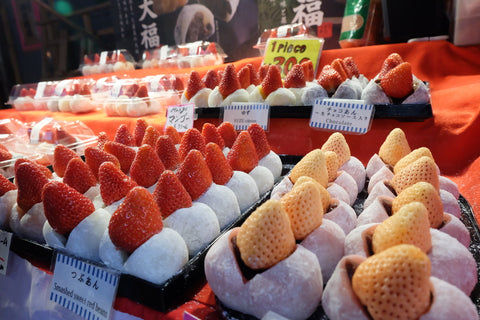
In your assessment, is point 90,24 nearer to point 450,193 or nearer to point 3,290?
point 3,290

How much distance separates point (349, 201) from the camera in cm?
93

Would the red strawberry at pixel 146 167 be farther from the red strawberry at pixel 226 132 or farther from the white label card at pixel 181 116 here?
the white label card at pixel 181 116

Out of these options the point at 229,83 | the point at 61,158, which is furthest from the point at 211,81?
the point at 61,158

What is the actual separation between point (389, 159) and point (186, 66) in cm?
277

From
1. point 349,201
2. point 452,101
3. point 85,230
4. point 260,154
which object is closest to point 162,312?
point 85,230

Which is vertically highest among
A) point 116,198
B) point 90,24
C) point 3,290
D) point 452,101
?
point 90,24

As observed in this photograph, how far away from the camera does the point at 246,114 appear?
1.53m

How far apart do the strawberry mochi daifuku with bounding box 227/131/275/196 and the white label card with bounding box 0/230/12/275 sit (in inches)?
29.8

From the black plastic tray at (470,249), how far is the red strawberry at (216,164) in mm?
409

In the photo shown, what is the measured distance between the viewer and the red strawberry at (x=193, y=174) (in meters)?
0.94

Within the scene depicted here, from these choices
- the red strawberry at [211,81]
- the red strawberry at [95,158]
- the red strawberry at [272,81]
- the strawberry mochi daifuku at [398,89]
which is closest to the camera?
the red strawberry at [95,158]

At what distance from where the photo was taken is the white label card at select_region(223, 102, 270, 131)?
147cm

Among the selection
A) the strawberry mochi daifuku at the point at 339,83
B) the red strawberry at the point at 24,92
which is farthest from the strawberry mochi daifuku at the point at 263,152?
the red strawberry at the point at 24,92

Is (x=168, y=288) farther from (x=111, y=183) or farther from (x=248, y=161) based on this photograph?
(x=248, y=161)
